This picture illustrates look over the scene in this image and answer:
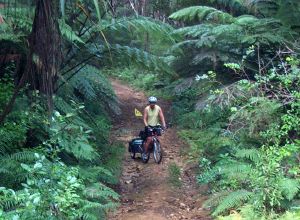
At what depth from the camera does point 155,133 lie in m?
10.1

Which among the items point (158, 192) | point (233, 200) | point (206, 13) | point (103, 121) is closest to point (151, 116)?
point (158, 192)

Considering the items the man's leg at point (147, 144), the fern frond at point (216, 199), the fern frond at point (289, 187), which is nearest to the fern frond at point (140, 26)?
the man's leg at point (147, 144)

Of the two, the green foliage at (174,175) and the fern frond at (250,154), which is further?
the green foliage at (174,175)

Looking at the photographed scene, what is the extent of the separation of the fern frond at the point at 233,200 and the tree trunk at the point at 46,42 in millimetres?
3181

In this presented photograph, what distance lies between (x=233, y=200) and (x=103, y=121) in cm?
663

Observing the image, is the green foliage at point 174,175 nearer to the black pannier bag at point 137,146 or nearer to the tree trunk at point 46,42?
the black pannier bag at point 137,146

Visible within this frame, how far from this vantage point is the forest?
4.14 meters

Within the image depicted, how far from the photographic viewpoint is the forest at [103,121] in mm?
4137

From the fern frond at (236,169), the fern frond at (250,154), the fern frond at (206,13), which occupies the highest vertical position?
the fern frond at (206,13)

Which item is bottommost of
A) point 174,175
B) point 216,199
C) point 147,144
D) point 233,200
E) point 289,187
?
point 174,175

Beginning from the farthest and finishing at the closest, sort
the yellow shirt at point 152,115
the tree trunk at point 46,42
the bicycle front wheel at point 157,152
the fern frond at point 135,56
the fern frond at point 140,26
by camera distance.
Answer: the yellow shirt at point 152,115 < the bicycle front wheel at point 157,152 < the fern frond at point 135,56 < the fern frond at point 140,26 < the tree trunk at point 46,42

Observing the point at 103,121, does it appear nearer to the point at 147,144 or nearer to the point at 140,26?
the point at 147,144

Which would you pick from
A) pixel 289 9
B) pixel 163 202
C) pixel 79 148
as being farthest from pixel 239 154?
pixel 289 9

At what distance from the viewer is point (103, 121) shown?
41.3 feet
